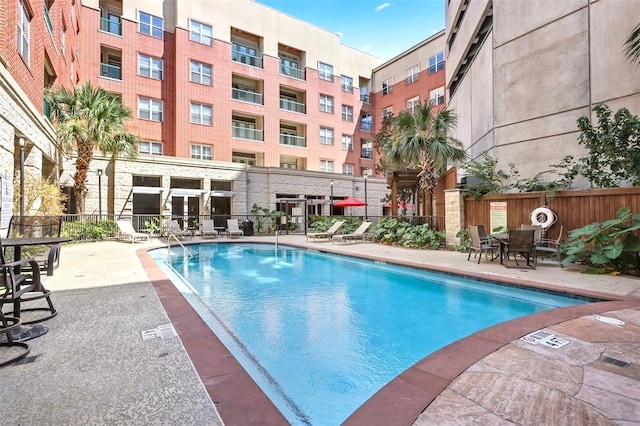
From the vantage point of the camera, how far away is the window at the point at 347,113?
95.8 feet

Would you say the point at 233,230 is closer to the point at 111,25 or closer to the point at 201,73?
the point at 201,73

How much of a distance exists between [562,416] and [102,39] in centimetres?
2439

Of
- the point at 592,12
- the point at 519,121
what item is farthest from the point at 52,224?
the point at 592,12

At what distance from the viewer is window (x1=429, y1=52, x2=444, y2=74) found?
26.3 m

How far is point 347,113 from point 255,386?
95.0 ft

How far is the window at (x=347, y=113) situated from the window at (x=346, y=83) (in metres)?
1.42

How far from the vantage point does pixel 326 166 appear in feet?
89.9

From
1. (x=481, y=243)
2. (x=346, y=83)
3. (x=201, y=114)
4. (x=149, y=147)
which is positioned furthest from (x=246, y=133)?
(x=481, y=243)

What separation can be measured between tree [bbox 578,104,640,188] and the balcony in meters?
19.2

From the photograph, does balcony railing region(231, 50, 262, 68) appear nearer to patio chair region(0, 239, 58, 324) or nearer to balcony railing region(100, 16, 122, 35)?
balcony railing region(100, 16, 122, 35)

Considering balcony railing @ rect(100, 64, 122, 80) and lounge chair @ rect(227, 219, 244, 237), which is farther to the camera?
balcony railing @ rect(100, 64, 122, 80)

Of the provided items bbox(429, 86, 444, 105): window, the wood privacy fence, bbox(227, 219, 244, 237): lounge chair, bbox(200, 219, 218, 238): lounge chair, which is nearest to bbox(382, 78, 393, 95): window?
bbox(429, 86, 444, 105): window

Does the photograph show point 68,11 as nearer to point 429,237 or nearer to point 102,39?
point 102,39

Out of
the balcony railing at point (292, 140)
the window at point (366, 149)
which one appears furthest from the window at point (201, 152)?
the window at point (366, 149)
